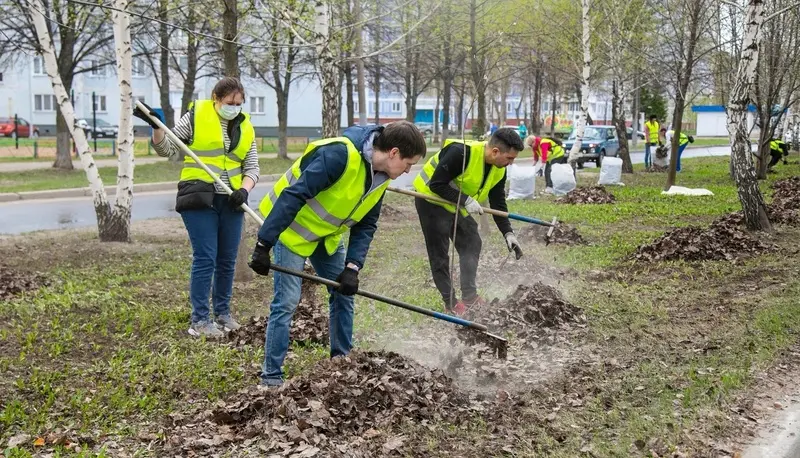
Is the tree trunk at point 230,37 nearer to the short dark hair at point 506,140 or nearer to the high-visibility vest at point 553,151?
the short dark hair at point 506,140

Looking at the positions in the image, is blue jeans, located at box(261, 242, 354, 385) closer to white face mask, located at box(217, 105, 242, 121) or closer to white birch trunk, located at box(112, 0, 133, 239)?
white face mask, located at box(217, 105, 242, 121)

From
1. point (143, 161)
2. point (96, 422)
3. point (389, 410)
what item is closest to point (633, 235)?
point (389, 410)

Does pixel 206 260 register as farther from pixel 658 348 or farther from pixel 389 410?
pixel 658 348

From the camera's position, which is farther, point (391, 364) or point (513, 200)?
point (513, 200)

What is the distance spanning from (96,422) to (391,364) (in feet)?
5.00

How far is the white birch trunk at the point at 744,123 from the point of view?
10148 mm

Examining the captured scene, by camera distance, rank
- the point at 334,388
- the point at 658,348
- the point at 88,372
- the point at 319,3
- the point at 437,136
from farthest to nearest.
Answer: the point at 437,136 < the point at 319,3 < the point at 658,348 < the point at 88,372 < the point at 334,388

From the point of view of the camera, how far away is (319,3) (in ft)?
28.5

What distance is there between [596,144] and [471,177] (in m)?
23.8

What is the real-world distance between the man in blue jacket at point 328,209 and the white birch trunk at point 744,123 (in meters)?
7.13

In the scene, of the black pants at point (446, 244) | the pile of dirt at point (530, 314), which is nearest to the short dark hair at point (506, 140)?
the black pants at point (446, 244)

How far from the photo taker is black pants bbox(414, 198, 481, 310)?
21.1ft

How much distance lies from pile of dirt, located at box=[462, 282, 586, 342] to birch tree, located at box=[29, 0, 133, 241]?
4.90m

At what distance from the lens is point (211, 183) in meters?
5.67
